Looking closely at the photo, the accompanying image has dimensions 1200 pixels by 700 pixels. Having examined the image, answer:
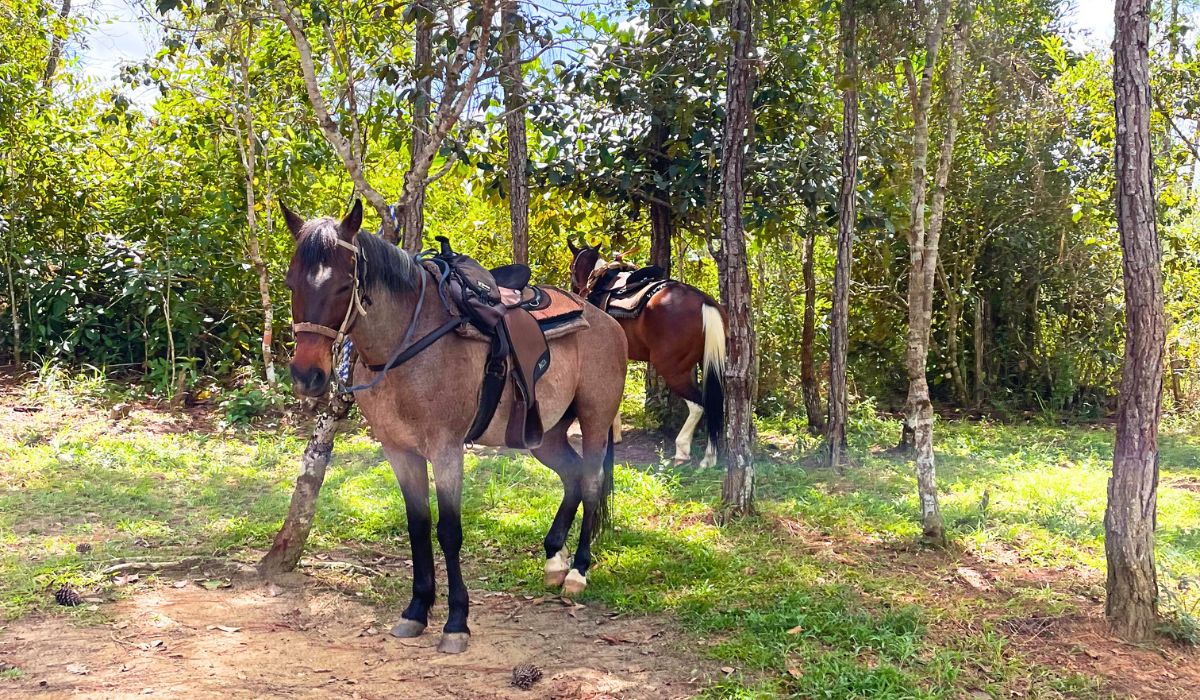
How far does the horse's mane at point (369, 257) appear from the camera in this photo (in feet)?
10.3

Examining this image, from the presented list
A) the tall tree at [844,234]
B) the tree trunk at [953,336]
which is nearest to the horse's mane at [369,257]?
the tall tree at [844,234]

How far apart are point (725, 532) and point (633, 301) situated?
10.5 ft

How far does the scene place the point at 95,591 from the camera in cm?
384

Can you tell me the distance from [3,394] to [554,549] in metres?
7.30

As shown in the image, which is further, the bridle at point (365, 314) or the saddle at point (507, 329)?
the saddle at point (507, 329)

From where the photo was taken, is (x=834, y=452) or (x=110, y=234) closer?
(x=834, y=452)

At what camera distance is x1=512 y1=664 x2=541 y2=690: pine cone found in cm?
317

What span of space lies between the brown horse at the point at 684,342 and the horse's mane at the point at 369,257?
4.20 meters

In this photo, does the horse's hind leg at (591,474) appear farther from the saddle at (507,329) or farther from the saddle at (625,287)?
the saddle at (625,287)

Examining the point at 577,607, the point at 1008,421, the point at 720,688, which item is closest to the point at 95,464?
the point at 577,607

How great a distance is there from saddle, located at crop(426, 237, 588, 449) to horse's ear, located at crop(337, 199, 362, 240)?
0.60m

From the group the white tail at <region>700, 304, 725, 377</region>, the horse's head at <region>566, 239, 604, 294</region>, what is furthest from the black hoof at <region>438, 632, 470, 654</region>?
the horse's head at <region>566, 239, 604, 294</region>

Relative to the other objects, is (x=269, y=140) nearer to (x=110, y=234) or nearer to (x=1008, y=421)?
(x=110, y=234)

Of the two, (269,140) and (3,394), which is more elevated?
(269,140)
